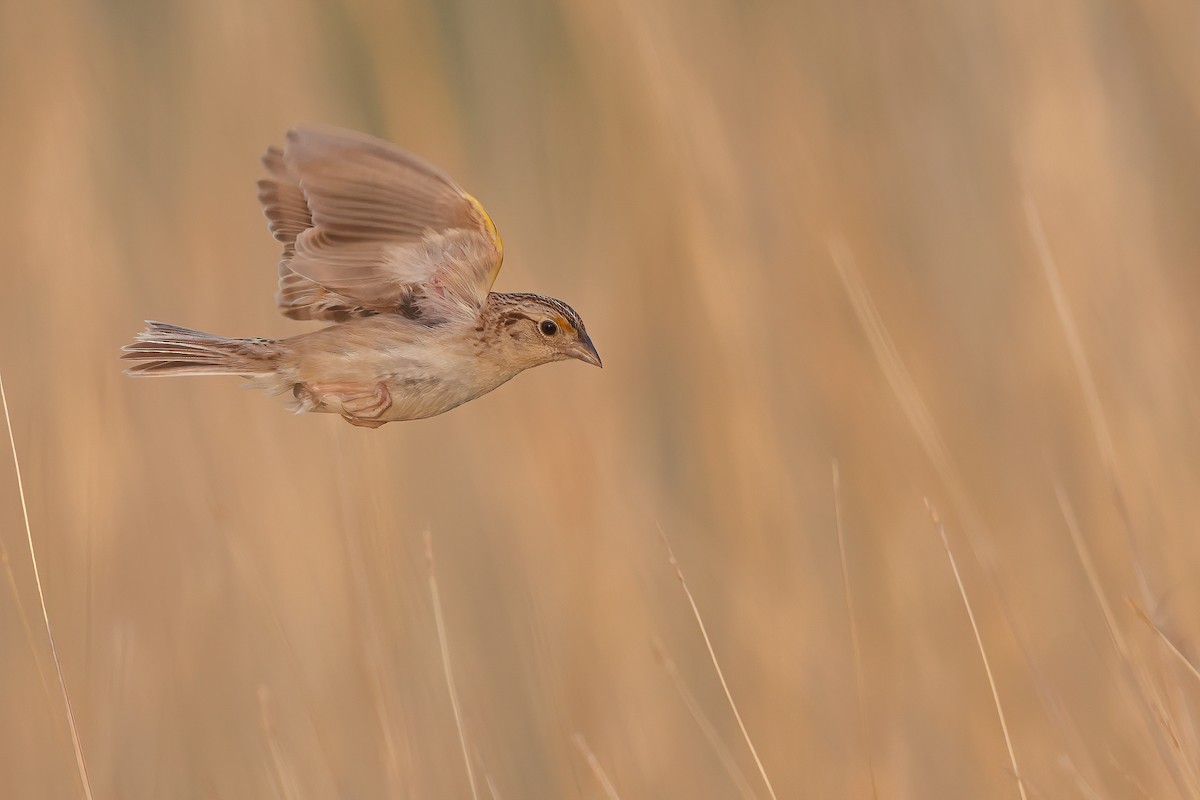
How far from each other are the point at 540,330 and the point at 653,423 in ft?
8.44

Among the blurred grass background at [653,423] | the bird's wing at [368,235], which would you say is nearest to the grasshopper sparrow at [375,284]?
the bird's wing at [368,235]

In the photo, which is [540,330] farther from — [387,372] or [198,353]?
[198,353]

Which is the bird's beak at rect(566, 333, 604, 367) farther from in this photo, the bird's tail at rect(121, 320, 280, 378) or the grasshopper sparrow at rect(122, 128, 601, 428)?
the bird's tail at rect(121, 320, 280, 378)

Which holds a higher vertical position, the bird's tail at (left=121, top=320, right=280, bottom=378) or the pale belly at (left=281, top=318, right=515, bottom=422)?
the bird's tail at (left=121, top=320, right=280, bottom=378)

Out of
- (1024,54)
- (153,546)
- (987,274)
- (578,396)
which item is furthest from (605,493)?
(1024,54)

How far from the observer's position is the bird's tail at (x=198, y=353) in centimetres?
120

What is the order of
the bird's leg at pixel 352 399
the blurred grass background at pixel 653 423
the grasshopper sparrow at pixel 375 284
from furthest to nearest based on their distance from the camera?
the blurred grass background at pixel 653 423 → the grasshopper sparrow at pixel 375 284 → the bird's leg at pixel 352 399

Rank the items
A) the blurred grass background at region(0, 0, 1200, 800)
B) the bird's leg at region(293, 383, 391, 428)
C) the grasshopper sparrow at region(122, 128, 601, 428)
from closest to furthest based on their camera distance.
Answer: the bird's leg at region(293, 383, 391, 428)
the grasshopper sparrow at region(122, 128, 601, 428)
the blurred grass background at region(0, 0, 1200, 800)

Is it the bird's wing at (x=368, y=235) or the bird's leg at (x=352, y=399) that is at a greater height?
the bird's wing at (x=368, y=235)

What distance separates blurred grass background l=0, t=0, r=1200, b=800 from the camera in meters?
3.09

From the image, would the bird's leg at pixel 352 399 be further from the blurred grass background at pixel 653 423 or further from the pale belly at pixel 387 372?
the blurred grass background at pixel 653 423

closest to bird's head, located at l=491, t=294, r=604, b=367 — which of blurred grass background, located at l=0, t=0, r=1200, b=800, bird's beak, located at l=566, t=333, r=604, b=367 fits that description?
bird's beak, located at l=566, t=333, r=604, b=367

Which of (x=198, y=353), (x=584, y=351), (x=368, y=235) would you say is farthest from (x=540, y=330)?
(x=198, y=353)

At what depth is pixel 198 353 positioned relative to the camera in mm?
1273
